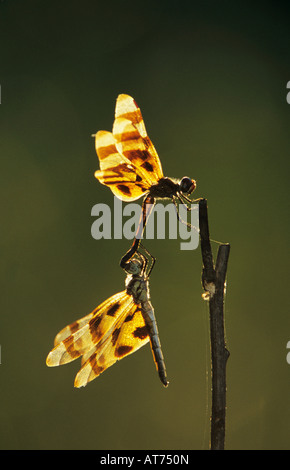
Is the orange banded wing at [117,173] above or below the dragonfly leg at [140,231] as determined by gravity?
above

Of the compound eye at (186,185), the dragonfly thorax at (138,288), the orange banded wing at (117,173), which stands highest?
the orange banded wing at (117,173)

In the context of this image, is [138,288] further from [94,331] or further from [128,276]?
[94,331]

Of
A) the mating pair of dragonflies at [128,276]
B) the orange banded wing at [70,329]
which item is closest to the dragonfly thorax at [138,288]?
the mating pair of dragonflies at [128,276]

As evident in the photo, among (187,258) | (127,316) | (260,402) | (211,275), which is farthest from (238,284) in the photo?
(211,275)

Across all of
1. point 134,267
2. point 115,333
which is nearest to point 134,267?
point 134,267

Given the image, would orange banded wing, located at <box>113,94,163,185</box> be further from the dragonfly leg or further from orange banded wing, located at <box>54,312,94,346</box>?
orange banded wing, located at <box>54,312,94,346</box>

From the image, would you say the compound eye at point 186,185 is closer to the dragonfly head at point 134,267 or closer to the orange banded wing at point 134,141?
the orange banded wing at point 134,141

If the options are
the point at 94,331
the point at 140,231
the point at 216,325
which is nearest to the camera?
the point at 216,325
